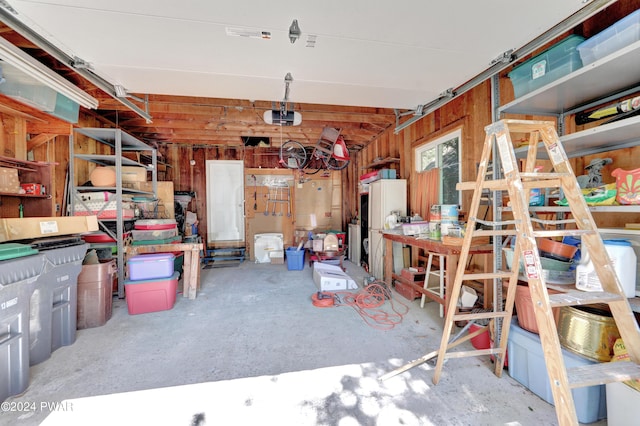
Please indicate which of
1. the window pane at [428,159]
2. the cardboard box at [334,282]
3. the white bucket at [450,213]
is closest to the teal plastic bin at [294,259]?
the cardboard box at [334,282]

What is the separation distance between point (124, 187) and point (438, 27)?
4.35m

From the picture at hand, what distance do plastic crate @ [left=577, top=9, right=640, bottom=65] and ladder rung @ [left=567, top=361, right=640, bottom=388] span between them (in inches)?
58.6

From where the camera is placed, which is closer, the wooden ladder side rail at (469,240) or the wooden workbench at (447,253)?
the wooden ladder side rail at (469,240)

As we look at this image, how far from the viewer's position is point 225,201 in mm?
6234

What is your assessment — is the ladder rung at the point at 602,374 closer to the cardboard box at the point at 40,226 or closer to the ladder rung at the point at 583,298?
the ladder rung at the point at 583,298

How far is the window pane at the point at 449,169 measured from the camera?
10.4 feet

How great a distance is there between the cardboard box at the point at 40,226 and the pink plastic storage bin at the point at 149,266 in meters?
0.58

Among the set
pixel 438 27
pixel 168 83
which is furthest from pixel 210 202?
pixel 438 27

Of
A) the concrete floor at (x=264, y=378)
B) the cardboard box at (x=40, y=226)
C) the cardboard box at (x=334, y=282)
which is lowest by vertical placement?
the concrete floor at (x=264, y=378)

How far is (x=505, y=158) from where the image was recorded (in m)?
1.34

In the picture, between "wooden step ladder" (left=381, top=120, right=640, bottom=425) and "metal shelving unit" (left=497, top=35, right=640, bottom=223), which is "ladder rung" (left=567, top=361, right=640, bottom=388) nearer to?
"wooden step ladder" (left=381, top=120, right=640, bottom=425)

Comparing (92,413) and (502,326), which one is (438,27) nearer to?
(502,326)

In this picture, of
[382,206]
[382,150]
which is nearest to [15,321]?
[382,206]

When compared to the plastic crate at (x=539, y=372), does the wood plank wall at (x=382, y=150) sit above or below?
above
